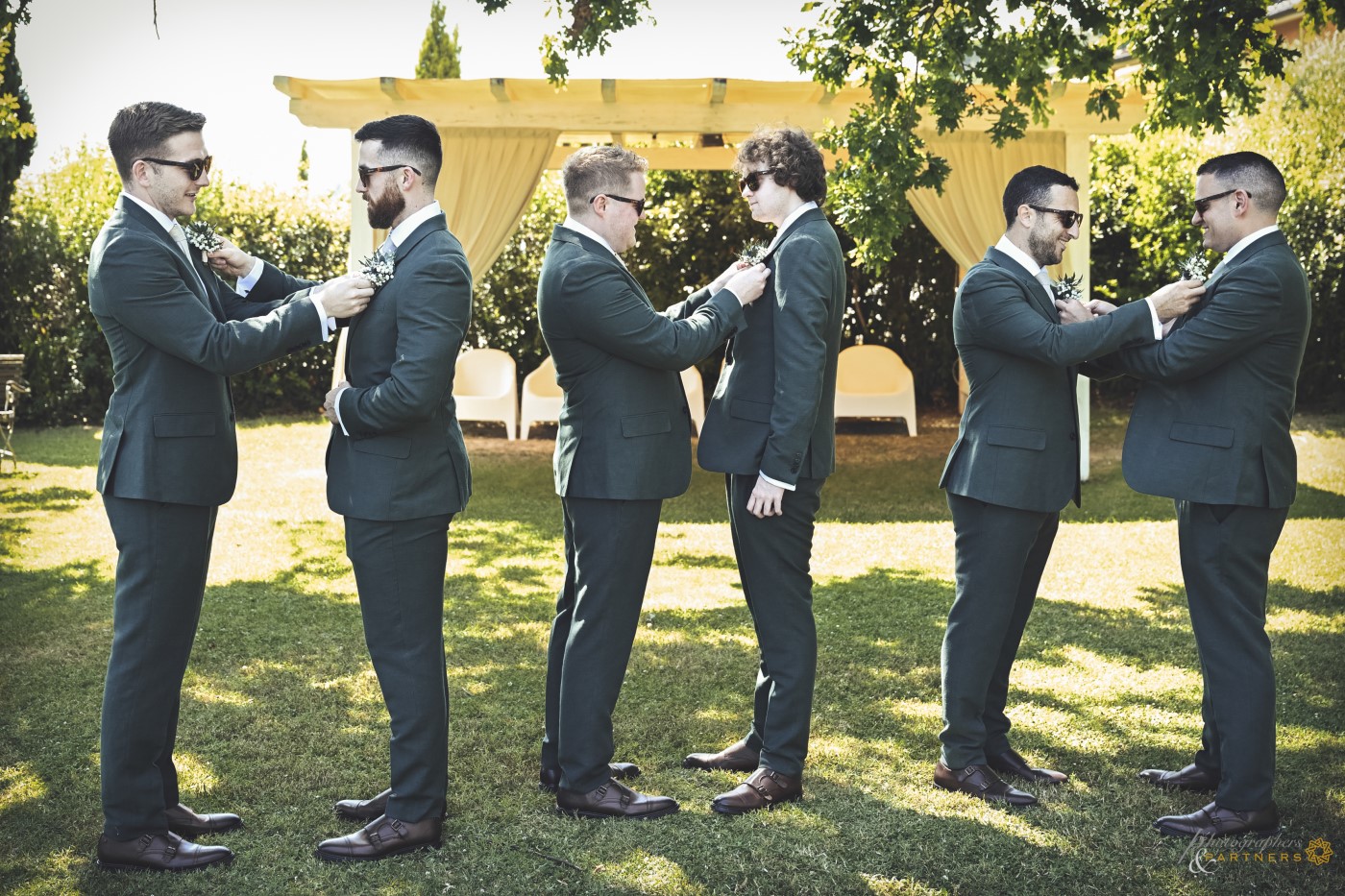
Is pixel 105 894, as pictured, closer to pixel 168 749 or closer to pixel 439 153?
pixel 168 749

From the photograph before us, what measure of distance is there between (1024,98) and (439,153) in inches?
215

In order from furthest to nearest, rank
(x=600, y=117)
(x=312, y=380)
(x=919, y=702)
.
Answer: (x=312, y=380)
(x=600, y=117)
(x=919, y=702)

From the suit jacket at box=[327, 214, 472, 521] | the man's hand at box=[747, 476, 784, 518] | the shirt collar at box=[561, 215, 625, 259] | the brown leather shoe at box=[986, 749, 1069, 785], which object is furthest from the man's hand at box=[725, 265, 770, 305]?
the brown leather shoe at box=[986, 749, 1069, 785]

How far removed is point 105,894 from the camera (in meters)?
3.24

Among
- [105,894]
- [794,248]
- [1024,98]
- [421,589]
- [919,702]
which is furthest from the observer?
[1024,98]

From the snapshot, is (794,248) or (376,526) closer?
(376,526)

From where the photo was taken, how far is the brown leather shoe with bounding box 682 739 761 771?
4.19 metres

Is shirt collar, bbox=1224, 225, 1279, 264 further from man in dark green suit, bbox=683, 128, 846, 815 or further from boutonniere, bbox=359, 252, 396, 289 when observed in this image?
boutonniere, bbox=359, 252, 396, 289

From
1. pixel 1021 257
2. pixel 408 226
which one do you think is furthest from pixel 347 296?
pixel 1021 257

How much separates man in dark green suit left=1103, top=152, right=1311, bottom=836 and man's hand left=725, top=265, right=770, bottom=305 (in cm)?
118

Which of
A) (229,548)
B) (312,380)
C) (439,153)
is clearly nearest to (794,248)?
(439,153)

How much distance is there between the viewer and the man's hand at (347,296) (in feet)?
11.0

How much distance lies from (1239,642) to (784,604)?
4.58 feet

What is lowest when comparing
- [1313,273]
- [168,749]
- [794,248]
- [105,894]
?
[105,894]
